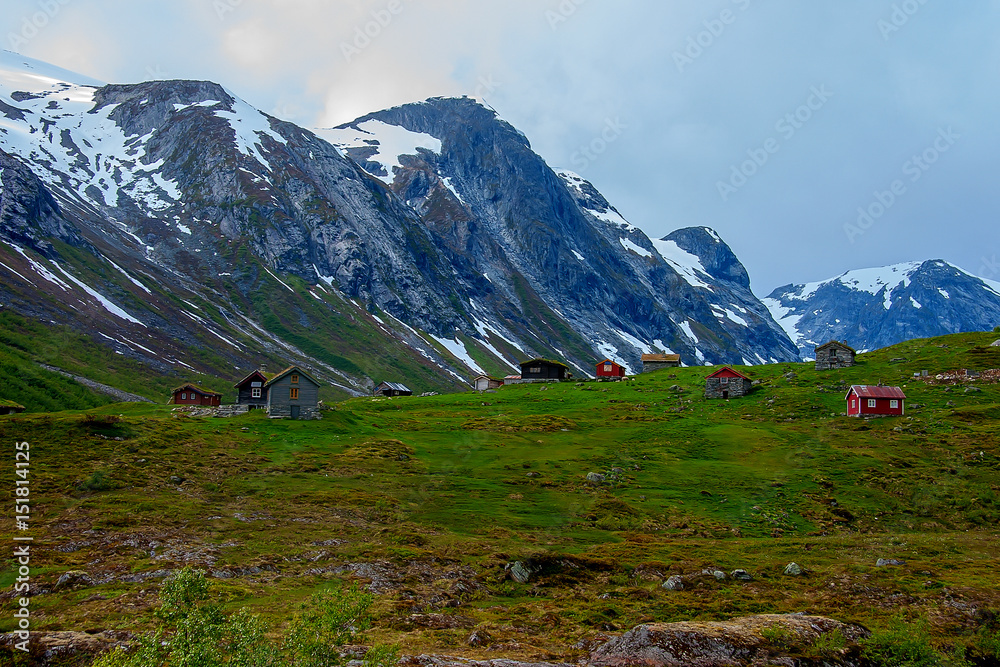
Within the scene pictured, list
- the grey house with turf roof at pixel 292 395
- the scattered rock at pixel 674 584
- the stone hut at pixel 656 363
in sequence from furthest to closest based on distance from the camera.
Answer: the stone hut at pixel 656 363, the grey house with turf roof at pixel 292 395, the scattered rock at pixel 674 584

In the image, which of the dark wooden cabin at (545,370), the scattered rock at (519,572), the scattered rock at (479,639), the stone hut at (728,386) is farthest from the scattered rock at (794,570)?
the dark wooden cabin at (545,370)

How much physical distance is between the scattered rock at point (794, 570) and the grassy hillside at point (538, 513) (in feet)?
2.32

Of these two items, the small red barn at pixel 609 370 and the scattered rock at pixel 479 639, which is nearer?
the scattered rock at pixel 479 639

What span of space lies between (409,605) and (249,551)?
40.7ft

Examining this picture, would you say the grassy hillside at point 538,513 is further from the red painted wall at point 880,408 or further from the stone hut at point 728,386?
the stone hut at point 728,386

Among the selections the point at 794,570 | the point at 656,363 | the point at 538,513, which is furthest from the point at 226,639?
the point at 656,363

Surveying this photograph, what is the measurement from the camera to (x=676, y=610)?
30.5 m

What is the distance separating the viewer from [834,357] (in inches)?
3947

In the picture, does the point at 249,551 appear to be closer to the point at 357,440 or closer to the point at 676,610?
the point at 676,610

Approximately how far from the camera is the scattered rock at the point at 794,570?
3603 cm

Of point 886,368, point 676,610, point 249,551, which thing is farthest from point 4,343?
point 886,368

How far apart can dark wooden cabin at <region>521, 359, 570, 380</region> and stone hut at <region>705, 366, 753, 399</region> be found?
1911 inches

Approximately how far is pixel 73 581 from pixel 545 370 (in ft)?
386

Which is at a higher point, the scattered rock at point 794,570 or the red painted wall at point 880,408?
the red painted wall at point 880,408
